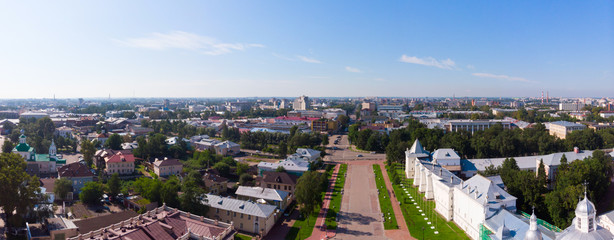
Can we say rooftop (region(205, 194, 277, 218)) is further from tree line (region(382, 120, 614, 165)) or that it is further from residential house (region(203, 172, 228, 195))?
tree line (region(382, 120, 614, 165))

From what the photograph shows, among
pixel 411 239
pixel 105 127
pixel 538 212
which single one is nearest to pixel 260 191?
pixel 411 239

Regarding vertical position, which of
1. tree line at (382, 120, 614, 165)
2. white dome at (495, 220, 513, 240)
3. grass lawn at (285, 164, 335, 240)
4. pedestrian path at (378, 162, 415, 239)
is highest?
tree line at (382, 120, 614, 165)

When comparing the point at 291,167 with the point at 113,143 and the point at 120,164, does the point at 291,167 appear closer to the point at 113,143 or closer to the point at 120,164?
the point at 120,164

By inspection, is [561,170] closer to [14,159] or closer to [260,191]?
[260,191]

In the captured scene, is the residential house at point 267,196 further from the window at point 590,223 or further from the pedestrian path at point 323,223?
the window at point 590,223

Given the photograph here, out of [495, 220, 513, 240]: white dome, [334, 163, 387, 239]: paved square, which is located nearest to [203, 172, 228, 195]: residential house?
[334, 163, 387, 239]: paved square

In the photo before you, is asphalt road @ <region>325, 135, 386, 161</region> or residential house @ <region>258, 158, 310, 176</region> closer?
residential house @ <region>258, 158, 310, 176</region>

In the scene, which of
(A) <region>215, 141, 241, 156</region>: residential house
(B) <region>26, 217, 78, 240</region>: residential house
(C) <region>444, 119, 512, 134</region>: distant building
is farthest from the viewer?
(C) <region>444, 119, 512, 134</region>: distant building

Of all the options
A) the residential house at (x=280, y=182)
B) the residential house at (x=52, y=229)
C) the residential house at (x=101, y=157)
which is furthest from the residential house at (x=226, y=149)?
the residential house at (x=52, y=229)
